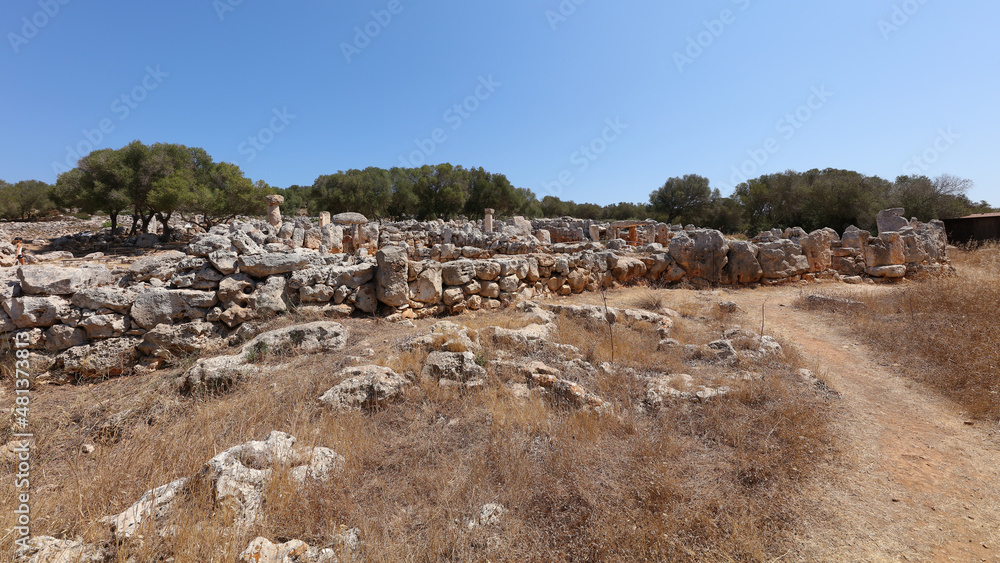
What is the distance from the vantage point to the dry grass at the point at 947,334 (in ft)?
13.1

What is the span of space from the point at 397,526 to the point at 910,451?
4063 millimetres

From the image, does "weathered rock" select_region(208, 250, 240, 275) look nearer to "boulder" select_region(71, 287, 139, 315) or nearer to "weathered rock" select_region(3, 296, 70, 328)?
"boulder" select_region(71, 287, 139, 315)

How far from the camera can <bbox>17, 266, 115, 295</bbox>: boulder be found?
4766 mm

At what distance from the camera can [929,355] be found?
4910 mm

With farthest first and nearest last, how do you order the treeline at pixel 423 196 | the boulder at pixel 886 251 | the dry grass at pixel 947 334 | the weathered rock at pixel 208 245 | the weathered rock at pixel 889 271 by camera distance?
the treeline at pixel 423 196 < the boulder at pixel 886 251 < the weathered rock at pixel 889 271 < the weathered rock at pixel 208 245 < the dry grass at pixel 947 334

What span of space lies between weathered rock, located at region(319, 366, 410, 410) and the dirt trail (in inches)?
121

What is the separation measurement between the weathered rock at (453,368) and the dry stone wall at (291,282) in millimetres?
2463

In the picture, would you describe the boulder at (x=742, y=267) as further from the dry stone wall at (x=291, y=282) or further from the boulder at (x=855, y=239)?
the boulder at (x=855, y=239)

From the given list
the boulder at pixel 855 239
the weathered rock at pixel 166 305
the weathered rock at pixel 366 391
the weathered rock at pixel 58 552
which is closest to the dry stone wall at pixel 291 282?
the weathered rock at pixel 166 305

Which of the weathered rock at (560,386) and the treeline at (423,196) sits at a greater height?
the treeline at (423,196)

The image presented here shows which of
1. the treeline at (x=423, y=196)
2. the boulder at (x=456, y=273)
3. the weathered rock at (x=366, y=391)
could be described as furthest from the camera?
the treeline at (x=423, y=196)

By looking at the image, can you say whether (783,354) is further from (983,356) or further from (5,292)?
(5,292)

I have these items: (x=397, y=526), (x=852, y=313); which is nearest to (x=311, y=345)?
Answer: (x=397, y=526)

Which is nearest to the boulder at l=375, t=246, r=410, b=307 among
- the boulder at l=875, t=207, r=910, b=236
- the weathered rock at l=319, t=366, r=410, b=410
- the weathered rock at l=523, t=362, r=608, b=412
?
the weathered rock at l=319, t=366, r=410, b=410
